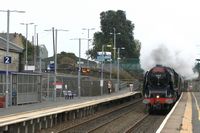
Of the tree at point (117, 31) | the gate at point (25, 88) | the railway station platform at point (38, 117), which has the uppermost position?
the tree at point (117, 31)

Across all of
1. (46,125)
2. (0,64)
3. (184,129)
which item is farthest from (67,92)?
(184,129)

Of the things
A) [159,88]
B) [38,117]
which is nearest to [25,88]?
[159,88]

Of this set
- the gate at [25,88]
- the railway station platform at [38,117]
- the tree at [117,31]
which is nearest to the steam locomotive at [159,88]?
the railway station platform at [38,117]

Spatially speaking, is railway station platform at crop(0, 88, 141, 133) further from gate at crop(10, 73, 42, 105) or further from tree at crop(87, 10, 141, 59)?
tree at crop(87, 10, 141, 59)

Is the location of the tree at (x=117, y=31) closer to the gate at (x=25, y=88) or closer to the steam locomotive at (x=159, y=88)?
the gate at (x=25, y=88)

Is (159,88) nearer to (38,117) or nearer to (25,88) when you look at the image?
(25,88)

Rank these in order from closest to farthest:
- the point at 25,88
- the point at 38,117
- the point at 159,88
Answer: the point at 38,117 → the point at 159,88 → the point at 25,88

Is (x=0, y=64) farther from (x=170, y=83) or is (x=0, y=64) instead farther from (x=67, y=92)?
(x=170, y=83)

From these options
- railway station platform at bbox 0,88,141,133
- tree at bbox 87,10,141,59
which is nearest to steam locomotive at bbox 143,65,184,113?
railway station platform at bbox 0,88,141,133

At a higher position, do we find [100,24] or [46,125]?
[100,24]

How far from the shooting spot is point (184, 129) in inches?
977

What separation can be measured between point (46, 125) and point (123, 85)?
78552mm

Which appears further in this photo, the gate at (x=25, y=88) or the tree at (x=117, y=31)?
the tree at (x=117, y=31)

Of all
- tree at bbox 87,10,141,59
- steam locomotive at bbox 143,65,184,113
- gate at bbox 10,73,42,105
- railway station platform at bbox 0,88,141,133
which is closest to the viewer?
railway station platform at bbox 0,88,141,133
